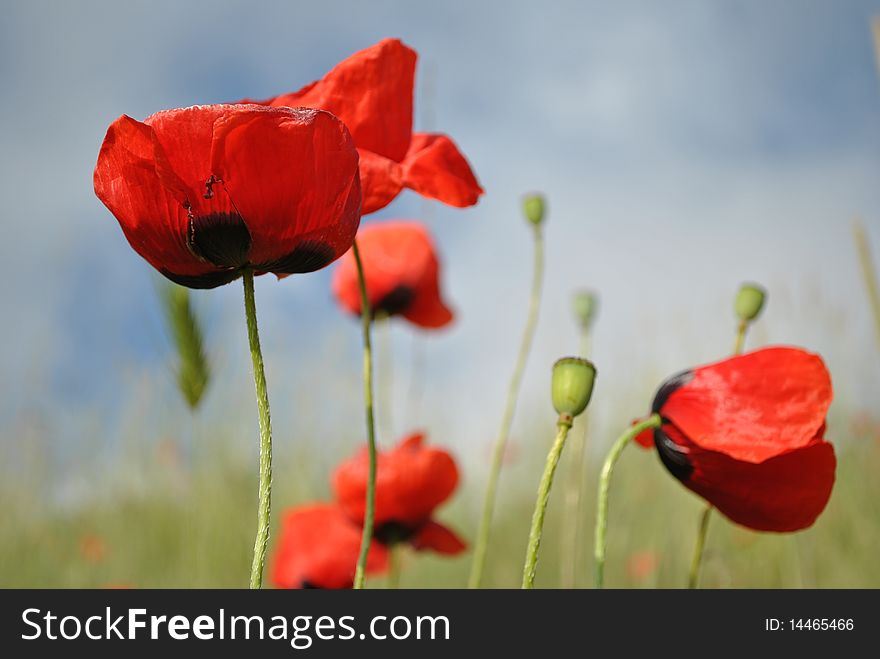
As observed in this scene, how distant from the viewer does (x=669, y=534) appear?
8.07ft

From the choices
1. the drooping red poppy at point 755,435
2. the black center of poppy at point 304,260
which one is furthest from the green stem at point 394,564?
the black center of poppy at point 304,260

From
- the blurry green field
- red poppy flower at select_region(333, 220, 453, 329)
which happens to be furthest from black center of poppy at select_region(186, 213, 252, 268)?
the blurry green field

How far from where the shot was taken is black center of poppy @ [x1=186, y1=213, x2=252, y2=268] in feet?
1.43

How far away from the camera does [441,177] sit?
531 millimetres

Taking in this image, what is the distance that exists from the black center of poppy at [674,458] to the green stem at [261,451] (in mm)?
286

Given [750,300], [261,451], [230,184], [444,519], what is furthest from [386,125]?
[444,519]

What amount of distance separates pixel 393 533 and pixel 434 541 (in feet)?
0.15

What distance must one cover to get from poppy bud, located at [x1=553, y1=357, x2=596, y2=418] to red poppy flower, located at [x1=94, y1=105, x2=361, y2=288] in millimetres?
125

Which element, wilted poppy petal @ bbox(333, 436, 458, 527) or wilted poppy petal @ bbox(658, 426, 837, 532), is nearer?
wilted poppy petal @ bbox(658, 426, 837, 532)

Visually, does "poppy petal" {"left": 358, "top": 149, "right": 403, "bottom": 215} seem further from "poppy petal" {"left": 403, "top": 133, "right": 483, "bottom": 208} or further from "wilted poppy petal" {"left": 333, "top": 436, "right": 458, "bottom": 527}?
"wilted poppy petal" {"left": 333, "top": 436, "right": 458, "bottom": 527}

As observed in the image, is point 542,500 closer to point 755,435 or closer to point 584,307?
point 755,435

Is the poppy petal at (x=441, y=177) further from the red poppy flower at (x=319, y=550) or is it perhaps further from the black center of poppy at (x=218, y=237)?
the red poppy flower at (x=319, y=550)
